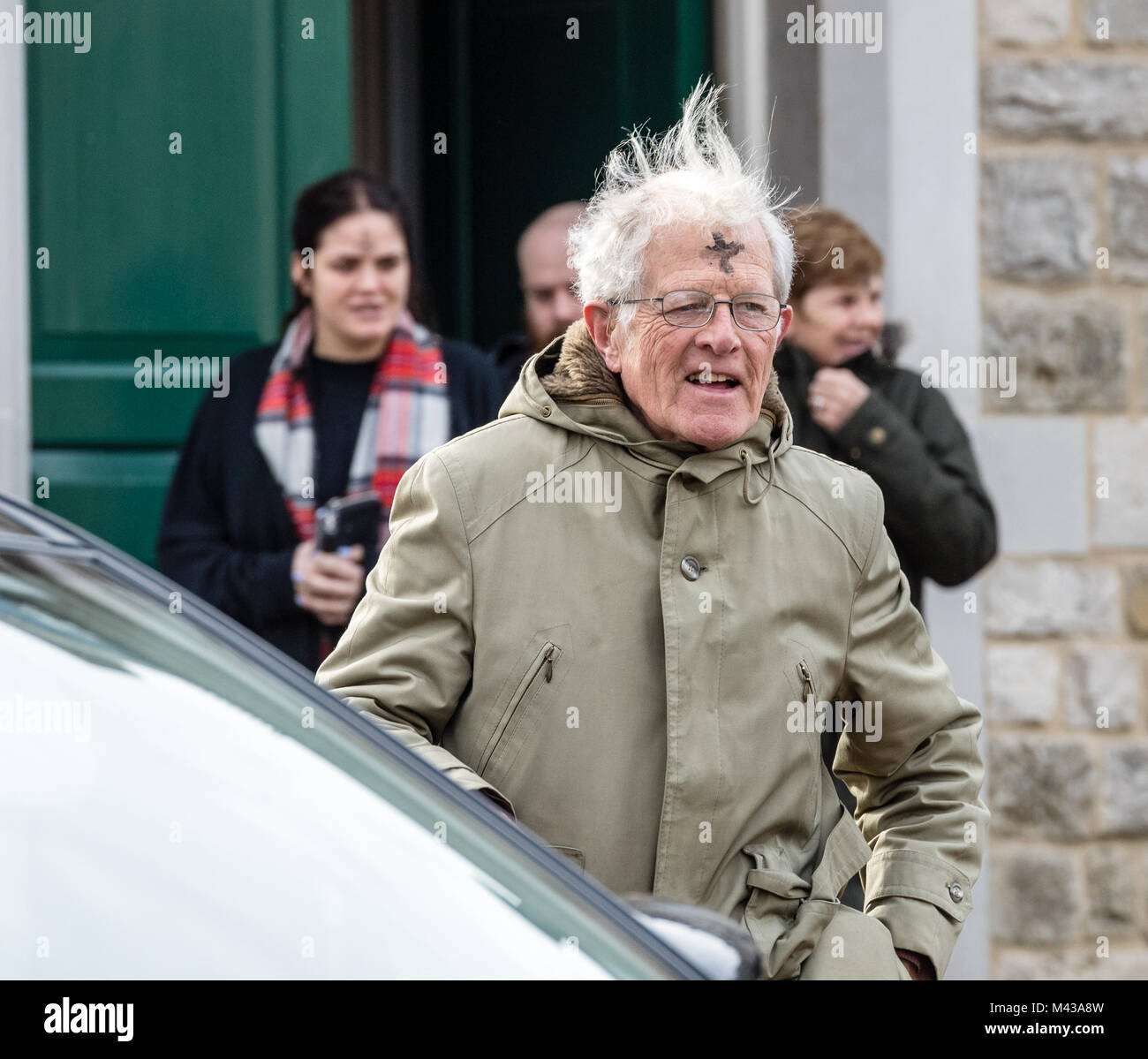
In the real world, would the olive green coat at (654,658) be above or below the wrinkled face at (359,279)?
below

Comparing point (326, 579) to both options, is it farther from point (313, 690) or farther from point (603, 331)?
point (313, 690)

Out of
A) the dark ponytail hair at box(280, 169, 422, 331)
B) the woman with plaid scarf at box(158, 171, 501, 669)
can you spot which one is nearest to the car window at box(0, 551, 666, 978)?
the woman with plaid scarf at box(158, 171, 501, 669)

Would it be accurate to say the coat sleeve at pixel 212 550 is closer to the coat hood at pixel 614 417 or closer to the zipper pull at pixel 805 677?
the coat hood at pixel 614 417

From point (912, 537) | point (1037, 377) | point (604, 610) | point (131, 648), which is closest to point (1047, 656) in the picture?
point (1037, 377)

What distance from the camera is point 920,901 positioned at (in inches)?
89.3

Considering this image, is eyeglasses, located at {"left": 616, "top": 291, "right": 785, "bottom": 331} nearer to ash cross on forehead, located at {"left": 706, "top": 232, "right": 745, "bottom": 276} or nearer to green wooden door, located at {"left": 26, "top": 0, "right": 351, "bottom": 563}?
ash cross on forehead, located at {"left": 706, "top": 232, "right": 745, "bottom": 276}

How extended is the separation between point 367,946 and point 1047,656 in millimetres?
3344

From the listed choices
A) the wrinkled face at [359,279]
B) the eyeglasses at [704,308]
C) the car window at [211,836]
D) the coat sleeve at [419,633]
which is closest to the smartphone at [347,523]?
the wrinkled face at [359,279]

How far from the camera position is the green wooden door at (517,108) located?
4918 mm

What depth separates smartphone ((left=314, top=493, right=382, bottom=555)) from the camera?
3.50 m

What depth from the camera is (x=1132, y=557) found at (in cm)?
444

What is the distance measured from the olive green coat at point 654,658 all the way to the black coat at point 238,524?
1.37 meters

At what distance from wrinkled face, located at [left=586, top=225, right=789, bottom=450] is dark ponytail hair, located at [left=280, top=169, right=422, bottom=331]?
1.59m

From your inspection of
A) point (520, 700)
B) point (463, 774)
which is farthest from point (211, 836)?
point (520, 700)
